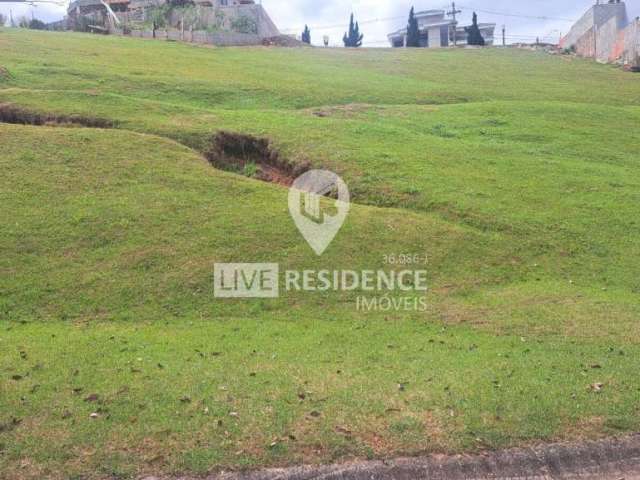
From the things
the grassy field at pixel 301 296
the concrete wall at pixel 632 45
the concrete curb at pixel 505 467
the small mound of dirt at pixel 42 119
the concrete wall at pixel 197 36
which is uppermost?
the concrete wall at pixel 197 36

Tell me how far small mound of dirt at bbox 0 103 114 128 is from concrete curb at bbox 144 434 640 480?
1250 cm

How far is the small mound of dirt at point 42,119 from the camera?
51.2 ft

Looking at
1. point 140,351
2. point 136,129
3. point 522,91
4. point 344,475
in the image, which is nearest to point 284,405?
point 344,475

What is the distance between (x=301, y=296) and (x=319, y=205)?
9.89 ft

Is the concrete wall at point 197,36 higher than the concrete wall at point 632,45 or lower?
higher

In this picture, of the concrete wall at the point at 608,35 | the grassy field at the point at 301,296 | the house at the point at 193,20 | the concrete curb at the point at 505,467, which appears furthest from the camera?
the house at the point at 193,20

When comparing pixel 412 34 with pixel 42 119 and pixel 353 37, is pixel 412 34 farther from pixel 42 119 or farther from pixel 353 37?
pixel 42 119

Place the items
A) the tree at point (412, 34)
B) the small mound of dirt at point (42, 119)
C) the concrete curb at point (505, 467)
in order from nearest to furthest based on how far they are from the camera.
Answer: the concrete curb at point (505, 467), the small mound of dirt at point (42, 119), the tree at point (412, 34)

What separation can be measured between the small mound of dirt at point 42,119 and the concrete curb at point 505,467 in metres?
12.5

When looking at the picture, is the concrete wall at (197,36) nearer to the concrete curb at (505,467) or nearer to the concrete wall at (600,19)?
the concrete wall at (600,19)

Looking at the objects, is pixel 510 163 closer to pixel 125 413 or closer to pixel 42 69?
pixel 125 413

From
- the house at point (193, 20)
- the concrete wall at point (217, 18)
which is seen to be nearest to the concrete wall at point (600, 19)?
the house at point (193, 20)

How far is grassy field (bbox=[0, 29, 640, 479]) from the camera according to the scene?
5984mm

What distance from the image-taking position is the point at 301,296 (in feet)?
30.8
